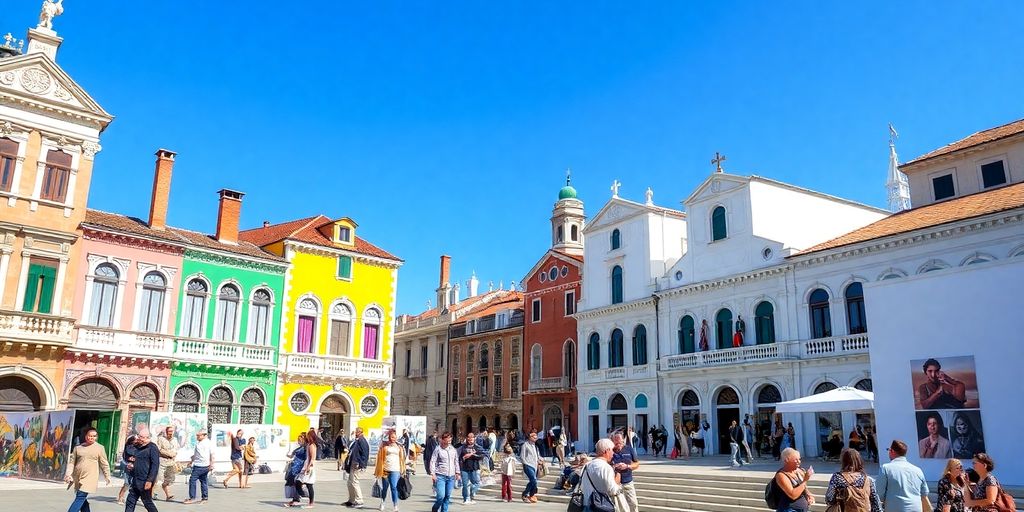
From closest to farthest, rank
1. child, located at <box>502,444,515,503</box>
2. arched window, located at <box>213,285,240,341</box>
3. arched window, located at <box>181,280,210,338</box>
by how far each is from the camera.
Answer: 1. child, located at <box>502,444,515,503</box>
2. arched window, located at <box>181,280,210,338</box>
3. arched window, located at <box>213,285,240,341</box>

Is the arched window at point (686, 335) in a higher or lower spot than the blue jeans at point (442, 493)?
higher

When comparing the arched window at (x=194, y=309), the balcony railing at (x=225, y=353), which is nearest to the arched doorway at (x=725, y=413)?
the balcony railing at (x=225, y=353)

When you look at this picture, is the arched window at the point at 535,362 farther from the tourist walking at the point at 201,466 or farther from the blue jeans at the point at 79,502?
the blue jeans at the point at 79,502

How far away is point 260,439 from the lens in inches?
1002

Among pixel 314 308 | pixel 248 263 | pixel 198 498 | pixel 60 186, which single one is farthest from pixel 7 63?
pixel 198 498

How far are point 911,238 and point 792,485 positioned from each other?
20.3m

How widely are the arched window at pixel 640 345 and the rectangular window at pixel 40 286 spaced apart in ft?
74.5

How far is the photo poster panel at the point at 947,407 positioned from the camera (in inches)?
570

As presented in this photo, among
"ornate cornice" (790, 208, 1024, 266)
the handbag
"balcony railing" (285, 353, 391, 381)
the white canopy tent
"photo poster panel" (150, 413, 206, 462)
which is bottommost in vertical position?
the handbag

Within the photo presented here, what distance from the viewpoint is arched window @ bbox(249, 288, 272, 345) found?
3025cm

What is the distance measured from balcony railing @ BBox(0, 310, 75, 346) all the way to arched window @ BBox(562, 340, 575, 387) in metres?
24.2

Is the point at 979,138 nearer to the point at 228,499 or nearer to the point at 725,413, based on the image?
the point at 725,413

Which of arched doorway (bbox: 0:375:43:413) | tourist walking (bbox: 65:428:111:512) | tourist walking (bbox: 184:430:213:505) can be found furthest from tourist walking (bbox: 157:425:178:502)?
arched doorway (bbox: 0:375:43:413)

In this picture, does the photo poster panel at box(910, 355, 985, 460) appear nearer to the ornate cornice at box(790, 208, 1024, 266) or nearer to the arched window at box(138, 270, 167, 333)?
the ornate cornice at box(790, 208, 1024, 266)
